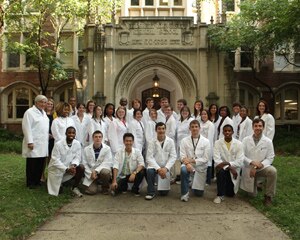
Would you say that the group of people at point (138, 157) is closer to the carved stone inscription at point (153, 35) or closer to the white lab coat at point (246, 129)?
the white lab coat at point (246, 129)

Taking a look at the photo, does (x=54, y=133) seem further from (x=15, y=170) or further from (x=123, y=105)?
(x=15, y=170)

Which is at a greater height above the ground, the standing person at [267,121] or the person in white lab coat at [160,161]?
the standing person at [267,121]

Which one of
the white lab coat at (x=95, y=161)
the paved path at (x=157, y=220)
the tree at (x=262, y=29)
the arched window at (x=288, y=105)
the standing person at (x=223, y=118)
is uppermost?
the tree at (x=262, y=29)

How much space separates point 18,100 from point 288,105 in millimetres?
15802

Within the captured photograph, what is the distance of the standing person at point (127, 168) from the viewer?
7.46 m

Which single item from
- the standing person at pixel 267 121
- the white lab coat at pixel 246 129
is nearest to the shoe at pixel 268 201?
the standing person at pixel 267 121

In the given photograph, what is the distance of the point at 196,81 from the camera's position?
1573 cm

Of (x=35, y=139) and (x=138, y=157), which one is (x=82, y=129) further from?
(x=138, y=157)

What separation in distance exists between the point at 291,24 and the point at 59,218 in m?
10.9

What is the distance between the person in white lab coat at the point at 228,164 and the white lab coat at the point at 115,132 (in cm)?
226

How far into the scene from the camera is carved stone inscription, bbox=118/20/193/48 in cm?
1586

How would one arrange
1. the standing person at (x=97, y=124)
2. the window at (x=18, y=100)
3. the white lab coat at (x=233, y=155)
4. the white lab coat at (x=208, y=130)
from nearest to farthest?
the white lab coat at (x=233, y=155) → the standing person at (x=97, y=124) → the white lab coat at (x=208, y=130) → the window at (x=18, y=100)

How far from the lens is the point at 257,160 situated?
24.1ft

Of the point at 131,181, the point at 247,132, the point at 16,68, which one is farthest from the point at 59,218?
the point at 16,68
